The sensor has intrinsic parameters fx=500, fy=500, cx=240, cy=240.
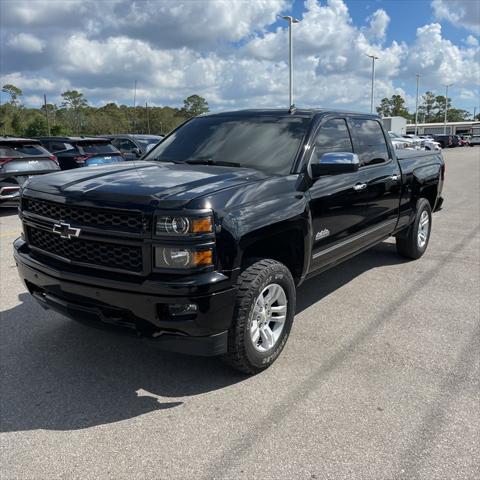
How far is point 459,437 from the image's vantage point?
9.47ft

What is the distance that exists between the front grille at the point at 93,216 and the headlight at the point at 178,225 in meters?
0.13

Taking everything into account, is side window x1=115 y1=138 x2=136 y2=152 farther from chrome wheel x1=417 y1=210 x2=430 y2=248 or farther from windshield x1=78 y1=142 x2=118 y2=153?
chrome wheel x1=417 y1=210 x2=430 y2=248

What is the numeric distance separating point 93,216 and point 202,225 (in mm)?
745

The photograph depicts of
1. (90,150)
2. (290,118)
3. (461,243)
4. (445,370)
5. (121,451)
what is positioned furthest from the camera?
(90,150)

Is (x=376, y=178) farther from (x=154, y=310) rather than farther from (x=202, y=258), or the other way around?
(x=154, y=310)

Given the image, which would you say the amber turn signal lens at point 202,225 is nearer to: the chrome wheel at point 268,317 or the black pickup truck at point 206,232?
the black pickup truck at point 206,232

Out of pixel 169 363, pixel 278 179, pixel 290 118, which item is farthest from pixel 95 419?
pixel 290 118

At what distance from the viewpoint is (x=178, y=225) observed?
300 cm

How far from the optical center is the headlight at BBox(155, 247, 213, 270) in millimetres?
3006

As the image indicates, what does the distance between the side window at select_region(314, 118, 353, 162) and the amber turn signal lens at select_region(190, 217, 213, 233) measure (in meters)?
1.58

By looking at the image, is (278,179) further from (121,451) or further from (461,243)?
(461,243)

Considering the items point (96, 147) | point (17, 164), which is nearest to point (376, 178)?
point (17, 164)

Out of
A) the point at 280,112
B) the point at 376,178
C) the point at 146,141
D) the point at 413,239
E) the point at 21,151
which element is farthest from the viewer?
the point at 146,141

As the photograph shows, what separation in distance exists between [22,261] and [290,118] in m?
2.55
